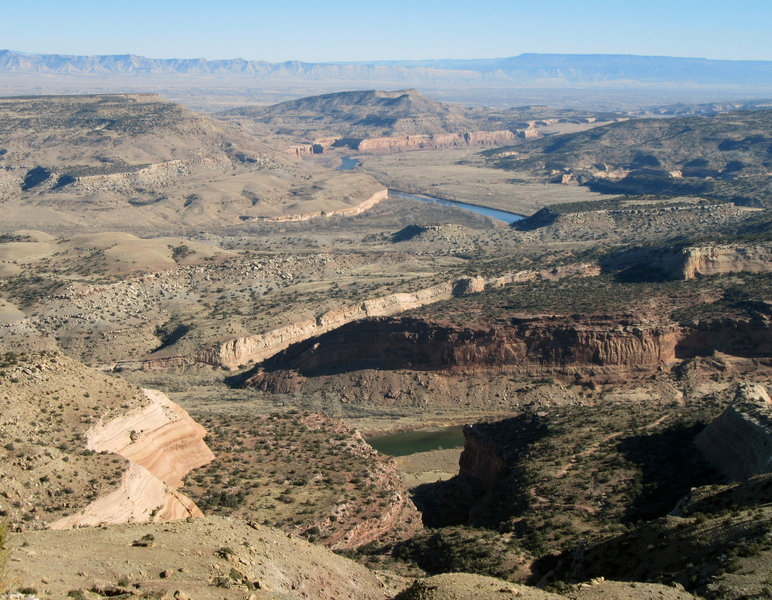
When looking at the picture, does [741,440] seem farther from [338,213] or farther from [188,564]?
[338,213]

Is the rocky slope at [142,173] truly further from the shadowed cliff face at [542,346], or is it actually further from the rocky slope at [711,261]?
the rocky slope at [711,261]

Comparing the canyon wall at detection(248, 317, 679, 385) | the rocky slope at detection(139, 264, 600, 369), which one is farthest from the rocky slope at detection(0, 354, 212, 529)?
the rocky slope at detection(139, 264, 600, 369)

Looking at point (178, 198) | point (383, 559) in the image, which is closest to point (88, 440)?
point (383, 559)

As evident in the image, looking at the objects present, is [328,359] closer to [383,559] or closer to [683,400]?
[683,400]

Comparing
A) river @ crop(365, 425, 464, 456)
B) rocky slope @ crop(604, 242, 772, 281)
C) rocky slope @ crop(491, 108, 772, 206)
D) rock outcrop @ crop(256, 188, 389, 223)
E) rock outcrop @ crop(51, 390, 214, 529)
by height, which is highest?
rocky slope @ crop(491, 108, 772, 206)

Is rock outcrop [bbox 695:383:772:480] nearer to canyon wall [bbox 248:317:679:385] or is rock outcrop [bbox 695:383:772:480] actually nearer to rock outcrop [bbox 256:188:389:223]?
canyon wall [bbox 248:317:679:385]

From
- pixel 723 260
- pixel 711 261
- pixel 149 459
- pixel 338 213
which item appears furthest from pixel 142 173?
Result: pixel 149 459
